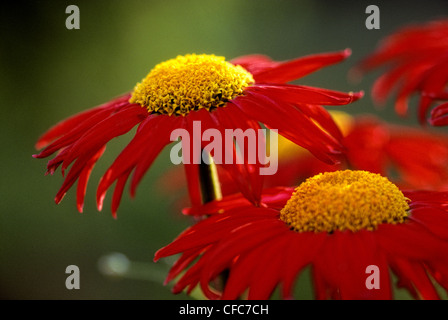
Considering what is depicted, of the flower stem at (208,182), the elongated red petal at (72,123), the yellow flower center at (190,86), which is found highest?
the yellow flower center at (190,86)

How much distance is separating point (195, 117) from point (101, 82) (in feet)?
4.68

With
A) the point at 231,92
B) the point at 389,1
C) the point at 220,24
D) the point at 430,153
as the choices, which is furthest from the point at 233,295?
the point at 389,1

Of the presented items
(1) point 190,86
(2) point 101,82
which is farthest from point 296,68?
(2) point 101,82

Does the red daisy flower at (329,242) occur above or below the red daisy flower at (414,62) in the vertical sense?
below

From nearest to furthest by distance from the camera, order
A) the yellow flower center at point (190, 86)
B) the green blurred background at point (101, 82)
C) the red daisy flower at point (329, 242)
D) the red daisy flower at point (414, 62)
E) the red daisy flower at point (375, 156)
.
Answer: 1. the red daisy flower at point (329, 242)
2. the yellow flower center at point (190, 86)
3. the red daisy flower at point (414, 62)
4. the red daisy flower at point (375, 156)
5. the green blurred background at point (101, 82)

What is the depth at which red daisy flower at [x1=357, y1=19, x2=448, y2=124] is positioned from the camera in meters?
0.68

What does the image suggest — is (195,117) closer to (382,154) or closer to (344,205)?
(344,205)

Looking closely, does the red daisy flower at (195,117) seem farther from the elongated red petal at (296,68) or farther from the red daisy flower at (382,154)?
the red daisy flower at (382,154)

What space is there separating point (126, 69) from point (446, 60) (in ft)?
4.47

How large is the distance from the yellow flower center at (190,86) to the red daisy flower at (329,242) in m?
0.10

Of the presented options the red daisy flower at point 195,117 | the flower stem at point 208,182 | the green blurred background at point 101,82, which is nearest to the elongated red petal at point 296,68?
the red daisy flower at point 195,117

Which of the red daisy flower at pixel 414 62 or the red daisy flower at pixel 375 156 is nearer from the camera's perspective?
the red daisy flower at pixel 414 62

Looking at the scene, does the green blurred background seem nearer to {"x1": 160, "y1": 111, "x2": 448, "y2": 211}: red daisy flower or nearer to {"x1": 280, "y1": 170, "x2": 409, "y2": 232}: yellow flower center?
{"x1": 160, "y1": 111, "x2": 448, "y2": 211}: red daisy flower

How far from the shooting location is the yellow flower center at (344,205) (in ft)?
1.52
